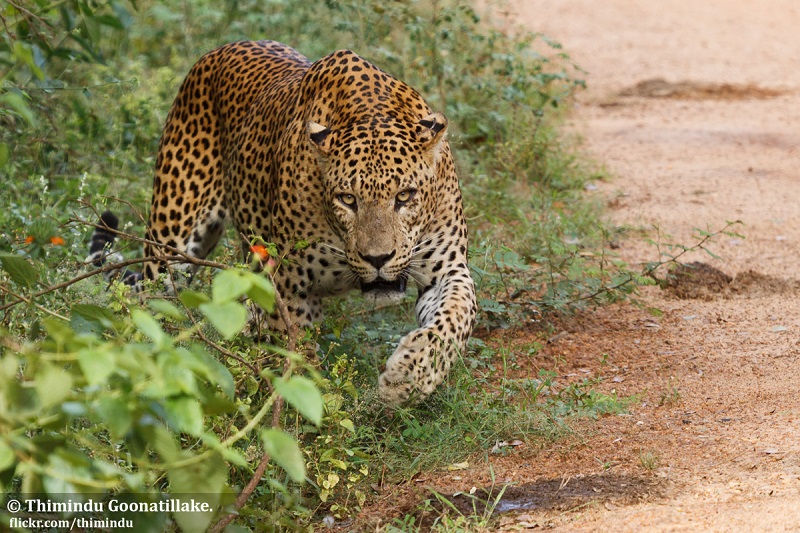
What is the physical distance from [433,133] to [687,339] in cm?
192

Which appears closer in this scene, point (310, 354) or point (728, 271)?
point (310, 354)

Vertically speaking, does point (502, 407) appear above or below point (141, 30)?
below

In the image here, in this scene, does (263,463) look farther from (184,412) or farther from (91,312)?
(184,412)

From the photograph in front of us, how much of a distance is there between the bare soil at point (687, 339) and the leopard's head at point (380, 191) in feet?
3.39

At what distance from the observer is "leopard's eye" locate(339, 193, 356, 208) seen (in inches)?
199

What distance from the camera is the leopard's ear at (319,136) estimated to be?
5.15 meters

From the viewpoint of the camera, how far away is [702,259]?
23.8ft

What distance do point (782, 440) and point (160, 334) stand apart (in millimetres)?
2936

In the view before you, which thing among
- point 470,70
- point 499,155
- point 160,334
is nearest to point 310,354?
point 160,334

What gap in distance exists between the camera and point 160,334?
95.7 inches

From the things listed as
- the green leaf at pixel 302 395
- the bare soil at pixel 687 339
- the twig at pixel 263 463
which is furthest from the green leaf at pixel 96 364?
the bare soil at pixel 687 339

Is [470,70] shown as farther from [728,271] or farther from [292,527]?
[292,527]

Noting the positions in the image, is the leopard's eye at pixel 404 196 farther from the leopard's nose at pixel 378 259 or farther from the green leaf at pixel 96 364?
the green leaf at pixel 96 364

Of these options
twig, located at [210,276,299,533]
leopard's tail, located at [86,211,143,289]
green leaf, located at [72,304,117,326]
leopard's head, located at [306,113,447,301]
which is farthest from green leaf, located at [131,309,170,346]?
leopard's tail, located at [86,211,143,289]
